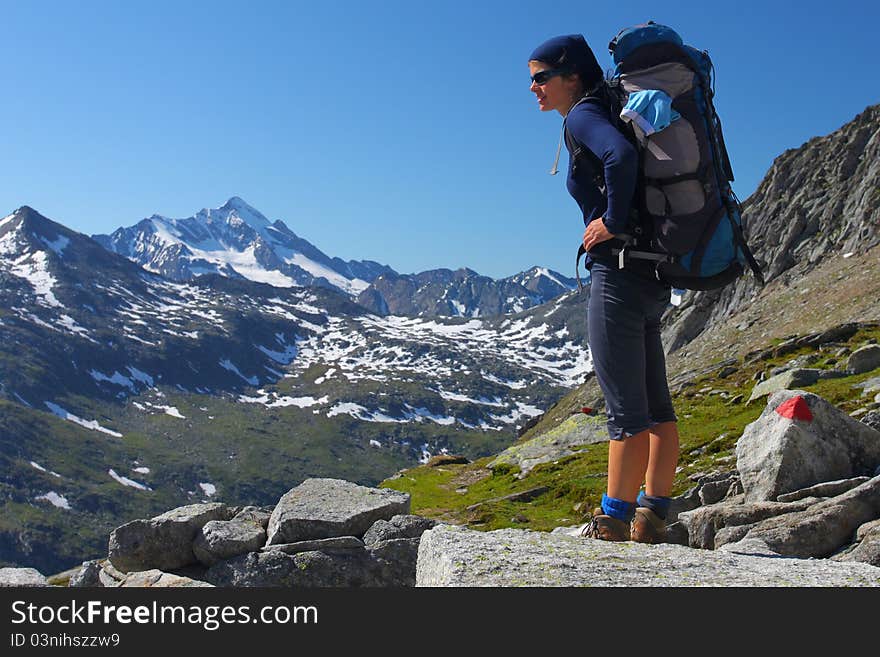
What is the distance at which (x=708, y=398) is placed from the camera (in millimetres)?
38656

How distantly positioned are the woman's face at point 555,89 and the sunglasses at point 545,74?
0.02 meters

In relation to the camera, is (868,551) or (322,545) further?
(322,545)

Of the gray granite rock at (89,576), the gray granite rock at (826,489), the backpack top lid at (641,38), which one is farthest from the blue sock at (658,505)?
the gray granite rock at (89,576)


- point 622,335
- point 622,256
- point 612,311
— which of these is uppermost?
point 622,256

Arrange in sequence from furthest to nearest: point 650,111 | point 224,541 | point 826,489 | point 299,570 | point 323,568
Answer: point 224,541
point 323,568
point 299,570
point 826,489
point 650,111

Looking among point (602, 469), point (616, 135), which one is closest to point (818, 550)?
point (616, 135)

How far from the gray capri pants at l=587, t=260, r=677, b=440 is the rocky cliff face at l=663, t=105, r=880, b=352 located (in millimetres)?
74536

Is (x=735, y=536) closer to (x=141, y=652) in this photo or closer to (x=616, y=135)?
(x=616, y=135)

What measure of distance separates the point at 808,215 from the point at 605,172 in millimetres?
97089

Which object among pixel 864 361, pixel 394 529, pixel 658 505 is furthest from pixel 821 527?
pixel 864 361

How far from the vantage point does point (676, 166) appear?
24.0 feet

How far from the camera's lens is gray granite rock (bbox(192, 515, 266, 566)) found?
13102mm

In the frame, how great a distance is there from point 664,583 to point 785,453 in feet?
22.8

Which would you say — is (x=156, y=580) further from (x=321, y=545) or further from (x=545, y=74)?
(x=545, y=74)
